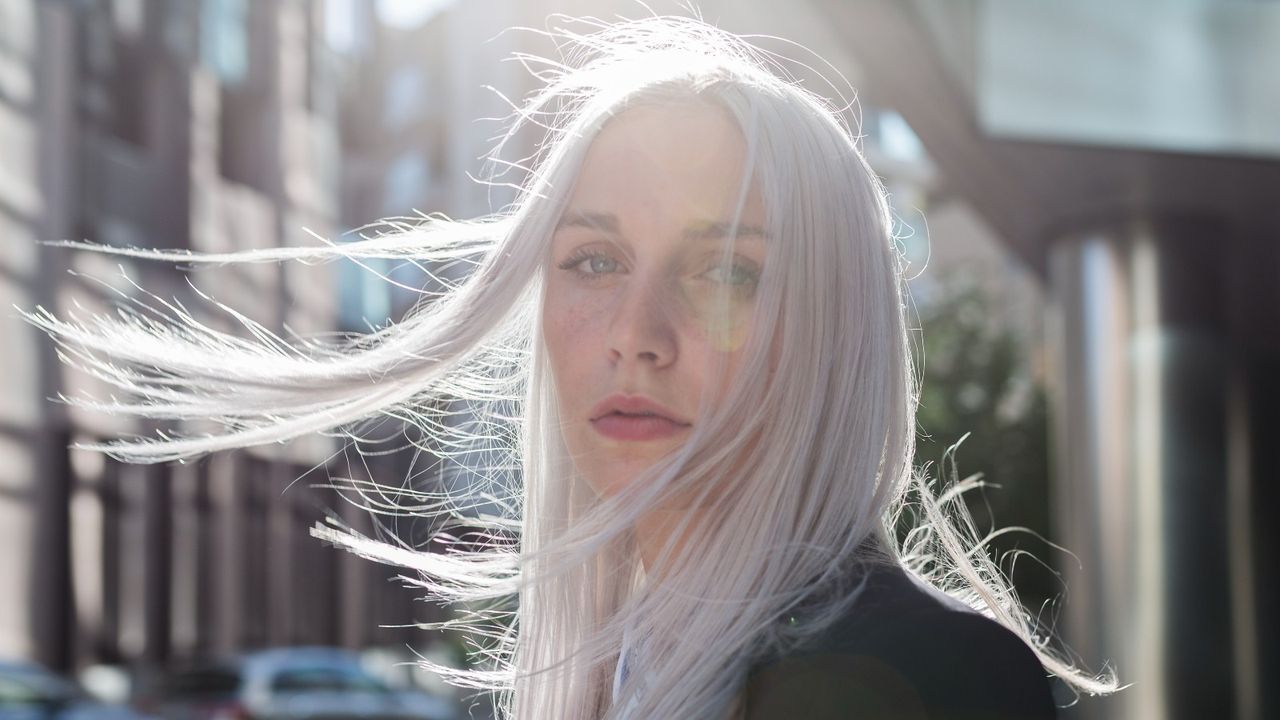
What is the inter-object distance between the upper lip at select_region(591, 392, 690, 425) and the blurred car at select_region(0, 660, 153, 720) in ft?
37.4

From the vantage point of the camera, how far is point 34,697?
11656 millimetres

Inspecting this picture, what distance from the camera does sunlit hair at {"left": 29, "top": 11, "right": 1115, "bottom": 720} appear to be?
50.9 inches

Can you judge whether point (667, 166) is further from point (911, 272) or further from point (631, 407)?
point (911, 272)

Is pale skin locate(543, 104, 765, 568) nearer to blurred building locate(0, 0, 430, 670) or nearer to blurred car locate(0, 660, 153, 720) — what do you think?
blurred car locate(0, 660, 153, 720)

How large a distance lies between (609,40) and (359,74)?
34619 mm

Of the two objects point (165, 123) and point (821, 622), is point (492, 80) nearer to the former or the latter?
point (165, 123)

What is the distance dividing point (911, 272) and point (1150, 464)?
7619 millimetres

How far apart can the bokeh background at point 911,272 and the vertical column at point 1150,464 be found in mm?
23

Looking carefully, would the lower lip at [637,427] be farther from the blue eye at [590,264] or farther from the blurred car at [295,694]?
the blurred car at [295,694]

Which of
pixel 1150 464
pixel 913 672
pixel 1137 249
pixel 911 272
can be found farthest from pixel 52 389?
pixel 913 672

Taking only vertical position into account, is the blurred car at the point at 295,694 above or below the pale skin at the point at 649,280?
below

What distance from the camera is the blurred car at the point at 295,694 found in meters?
13.6

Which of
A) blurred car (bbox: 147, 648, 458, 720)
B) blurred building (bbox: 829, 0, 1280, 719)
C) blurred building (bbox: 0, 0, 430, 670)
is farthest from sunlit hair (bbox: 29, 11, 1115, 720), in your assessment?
blurred building (bbox: 0, 0, 430, 670)

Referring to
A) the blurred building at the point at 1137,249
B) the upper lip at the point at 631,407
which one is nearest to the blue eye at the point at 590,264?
the upper lip at the point at 631,407
